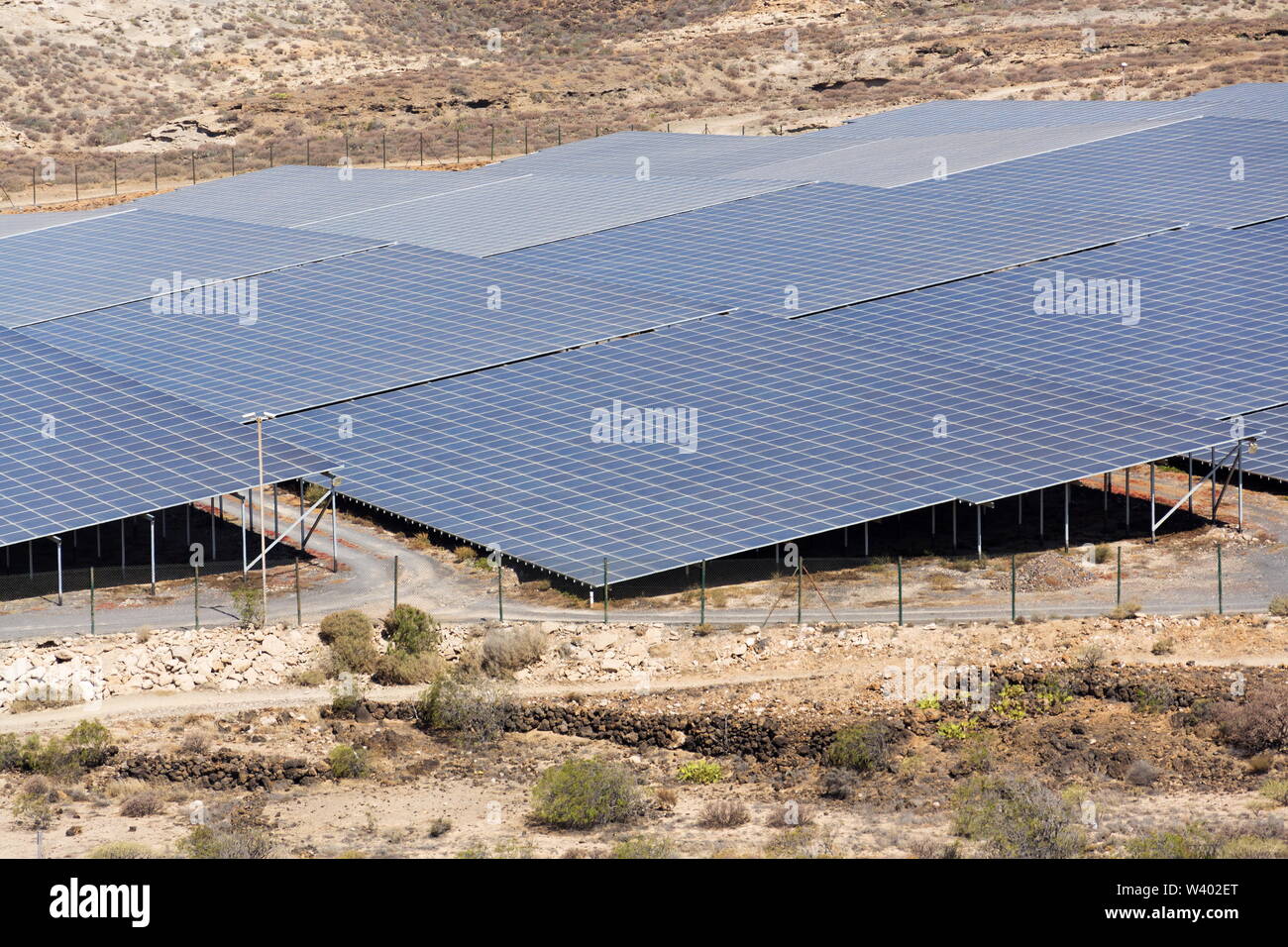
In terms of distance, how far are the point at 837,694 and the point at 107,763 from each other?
577 inches

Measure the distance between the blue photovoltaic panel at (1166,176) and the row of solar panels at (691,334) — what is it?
0.65 ft

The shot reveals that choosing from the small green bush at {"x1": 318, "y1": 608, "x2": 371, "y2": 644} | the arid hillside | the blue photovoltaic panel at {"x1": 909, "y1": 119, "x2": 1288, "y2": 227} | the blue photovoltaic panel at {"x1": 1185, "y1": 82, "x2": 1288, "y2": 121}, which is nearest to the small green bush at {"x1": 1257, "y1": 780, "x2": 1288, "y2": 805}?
the small green bush at {"x1": 318, "y1": 608, "x2": 371, "y2": 644}

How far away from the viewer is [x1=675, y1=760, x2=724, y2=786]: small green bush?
3919 centimetres

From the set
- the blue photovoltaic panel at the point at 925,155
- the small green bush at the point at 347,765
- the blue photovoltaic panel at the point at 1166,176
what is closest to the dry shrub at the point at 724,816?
the small green bush at the point at 347,765

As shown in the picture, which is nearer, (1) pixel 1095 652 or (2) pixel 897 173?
(1) pixel 1095 652

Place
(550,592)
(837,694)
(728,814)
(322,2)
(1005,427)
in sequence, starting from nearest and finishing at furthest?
1. (728,814)
2. (837,694)
3. (550,592)
4. (1005,427)
5. (322,2)

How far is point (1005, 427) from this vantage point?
53.4 metres

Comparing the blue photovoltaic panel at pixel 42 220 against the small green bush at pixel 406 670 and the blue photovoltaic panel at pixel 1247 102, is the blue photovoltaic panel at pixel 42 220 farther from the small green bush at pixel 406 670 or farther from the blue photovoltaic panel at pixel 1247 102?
the blue photovoltaic panel at pixel 1247 102

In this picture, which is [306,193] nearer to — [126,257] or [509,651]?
[126,257]

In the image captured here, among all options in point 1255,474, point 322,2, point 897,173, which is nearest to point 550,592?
point 1255,474

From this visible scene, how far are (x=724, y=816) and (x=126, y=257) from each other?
48665mm

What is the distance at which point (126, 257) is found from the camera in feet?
254

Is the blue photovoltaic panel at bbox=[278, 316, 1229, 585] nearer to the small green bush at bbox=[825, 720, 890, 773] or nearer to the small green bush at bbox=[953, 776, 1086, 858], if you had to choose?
the small green bush at bbox=[825, 720, 890, 773]

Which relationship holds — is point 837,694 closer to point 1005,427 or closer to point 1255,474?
point 1005,427
